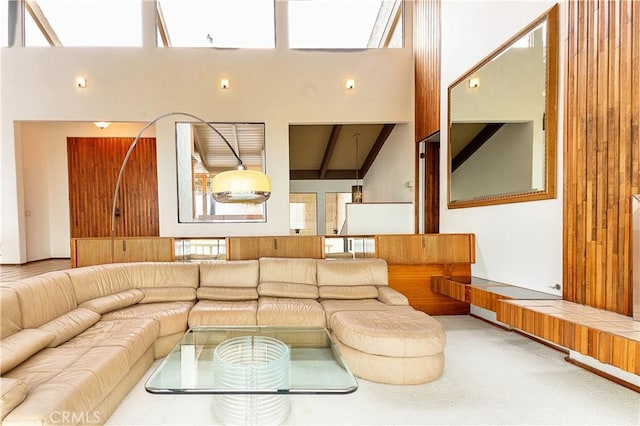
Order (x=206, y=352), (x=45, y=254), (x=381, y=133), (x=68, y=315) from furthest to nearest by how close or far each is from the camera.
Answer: (x=381, y=133) → (x=45, y=254) → (x=68, y=315) → (x=206, y=352)

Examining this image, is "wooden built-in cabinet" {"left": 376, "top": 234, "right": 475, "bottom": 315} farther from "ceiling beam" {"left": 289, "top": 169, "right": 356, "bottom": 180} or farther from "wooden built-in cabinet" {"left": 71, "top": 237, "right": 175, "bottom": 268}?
"ceiling beam" {"left": 289, "top": 169, "right": 356, "bottom": 180}

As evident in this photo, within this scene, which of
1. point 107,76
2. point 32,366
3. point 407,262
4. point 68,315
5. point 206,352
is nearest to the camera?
point 32,366

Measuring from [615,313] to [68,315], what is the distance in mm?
4080

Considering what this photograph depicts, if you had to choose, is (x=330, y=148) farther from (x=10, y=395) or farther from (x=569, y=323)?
(x=10, y=395)

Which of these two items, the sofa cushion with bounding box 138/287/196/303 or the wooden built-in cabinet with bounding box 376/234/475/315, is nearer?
the sofa cushion with bounding box 138/287/196/303

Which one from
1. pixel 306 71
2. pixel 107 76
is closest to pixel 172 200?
pixel 107 76

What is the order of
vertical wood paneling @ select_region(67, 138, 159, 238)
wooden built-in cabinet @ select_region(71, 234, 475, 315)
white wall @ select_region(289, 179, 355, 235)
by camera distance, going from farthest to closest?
white wall @ select_region(289, 179, 355, 235) < vertical wood paneling @ select_region(67, 138, 159, 238) < wooden built-in cabinet @ select_region(71, 234, 475, 315)

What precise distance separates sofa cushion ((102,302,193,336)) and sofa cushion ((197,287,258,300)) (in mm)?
277

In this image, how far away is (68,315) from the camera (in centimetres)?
247

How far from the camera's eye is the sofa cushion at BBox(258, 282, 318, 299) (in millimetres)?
3381


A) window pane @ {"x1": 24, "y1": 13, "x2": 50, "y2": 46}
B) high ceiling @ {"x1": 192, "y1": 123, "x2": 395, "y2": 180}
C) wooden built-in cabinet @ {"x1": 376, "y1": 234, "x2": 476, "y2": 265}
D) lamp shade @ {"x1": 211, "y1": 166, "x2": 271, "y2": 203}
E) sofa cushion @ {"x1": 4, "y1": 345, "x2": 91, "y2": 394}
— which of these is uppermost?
window pane @ {"x1": 24, "y1": 13, "x2": 50, "y2": 46}

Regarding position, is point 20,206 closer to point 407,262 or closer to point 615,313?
point 407,262

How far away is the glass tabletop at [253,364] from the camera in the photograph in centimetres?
172

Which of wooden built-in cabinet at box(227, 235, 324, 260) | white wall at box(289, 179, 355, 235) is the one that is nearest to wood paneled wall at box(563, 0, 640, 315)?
wooden built-in cabinet at box(227, 235, 324, 260)
